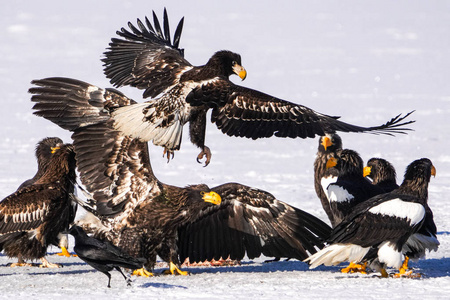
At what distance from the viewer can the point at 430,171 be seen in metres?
7.27

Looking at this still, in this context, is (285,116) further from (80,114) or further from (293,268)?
(80,114)

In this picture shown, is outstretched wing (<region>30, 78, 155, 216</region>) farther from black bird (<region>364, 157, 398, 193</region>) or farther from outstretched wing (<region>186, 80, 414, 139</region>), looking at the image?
black bird (<region>364, 157, 398, 193</region>)

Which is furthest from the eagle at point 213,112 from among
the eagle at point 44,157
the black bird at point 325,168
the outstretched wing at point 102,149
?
the eagle at point 44,157

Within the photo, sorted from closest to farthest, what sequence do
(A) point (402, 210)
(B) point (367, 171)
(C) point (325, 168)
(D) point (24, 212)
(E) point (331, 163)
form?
(A) point (402, 210), (D) point (24, 212), (E) point (331, 163), (B) point (367, 171), (C) point (325, 168)

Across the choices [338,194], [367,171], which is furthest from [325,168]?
[338,194]

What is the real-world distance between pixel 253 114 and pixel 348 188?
4.24 feet

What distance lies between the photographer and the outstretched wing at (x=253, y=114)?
7445mm

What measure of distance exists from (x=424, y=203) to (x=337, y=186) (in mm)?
1312

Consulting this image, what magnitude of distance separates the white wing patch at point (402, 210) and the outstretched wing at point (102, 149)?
77.7 inches

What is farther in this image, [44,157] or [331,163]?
[44,157]

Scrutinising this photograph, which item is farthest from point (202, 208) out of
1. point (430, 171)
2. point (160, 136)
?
point (430, 171)

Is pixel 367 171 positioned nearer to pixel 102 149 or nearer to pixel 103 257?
pixel 102 149

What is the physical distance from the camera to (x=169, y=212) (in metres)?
7.07

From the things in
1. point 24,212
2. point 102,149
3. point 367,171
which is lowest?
point 24,212
